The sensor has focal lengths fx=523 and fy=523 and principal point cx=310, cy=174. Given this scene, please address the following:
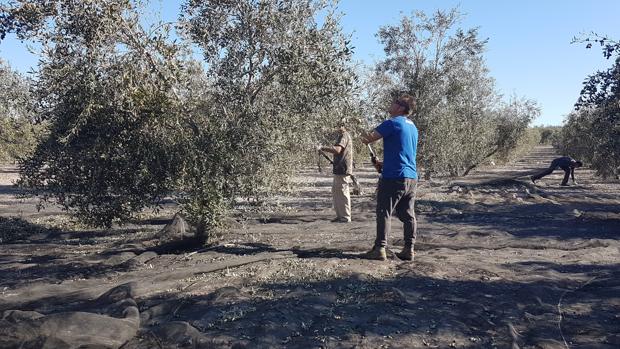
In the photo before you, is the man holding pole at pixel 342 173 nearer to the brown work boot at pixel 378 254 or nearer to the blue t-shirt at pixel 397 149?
the blue t-shirt at pixel 397 149

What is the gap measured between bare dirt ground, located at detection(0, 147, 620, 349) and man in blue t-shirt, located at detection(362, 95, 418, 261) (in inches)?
12.1

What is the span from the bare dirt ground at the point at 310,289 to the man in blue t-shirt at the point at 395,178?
31cm

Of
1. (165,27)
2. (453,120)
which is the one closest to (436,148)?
(453,120)

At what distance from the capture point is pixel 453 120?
18625 millimetres

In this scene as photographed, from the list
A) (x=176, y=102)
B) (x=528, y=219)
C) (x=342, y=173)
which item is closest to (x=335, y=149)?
(x=342, y=173)

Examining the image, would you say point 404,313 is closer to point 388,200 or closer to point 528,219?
point 388,200

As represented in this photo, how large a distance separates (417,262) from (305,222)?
4169mm

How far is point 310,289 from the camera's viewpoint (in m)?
5.05

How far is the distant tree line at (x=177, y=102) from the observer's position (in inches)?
235

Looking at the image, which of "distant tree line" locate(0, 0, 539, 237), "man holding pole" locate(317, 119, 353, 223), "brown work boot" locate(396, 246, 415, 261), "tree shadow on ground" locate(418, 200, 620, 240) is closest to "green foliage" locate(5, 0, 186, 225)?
"distant tree line" locate(0, 0, 539, 237)

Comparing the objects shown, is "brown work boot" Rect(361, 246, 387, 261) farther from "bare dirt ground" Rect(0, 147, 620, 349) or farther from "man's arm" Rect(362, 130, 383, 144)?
"man's arm" Rect(362, 130, 383, 144)

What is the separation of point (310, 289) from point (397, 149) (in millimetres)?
2056

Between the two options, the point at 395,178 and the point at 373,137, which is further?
the point at 373,137

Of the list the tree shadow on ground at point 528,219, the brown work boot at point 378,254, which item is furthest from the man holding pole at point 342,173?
the brown work boot at point 378,254
